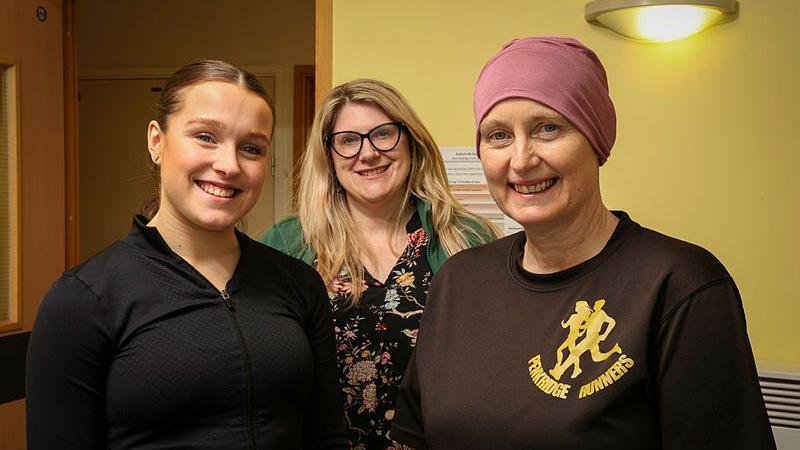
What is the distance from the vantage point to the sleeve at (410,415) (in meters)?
1.42

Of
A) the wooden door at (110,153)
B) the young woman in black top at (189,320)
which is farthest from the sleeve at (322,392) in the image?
the wooden door at (110,153)

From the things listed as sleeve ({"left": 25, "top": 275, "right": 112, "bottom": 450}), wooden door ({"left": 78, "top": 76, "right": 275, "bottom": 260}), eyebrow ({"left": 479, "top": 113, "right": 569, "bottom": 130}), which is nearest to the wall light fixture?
eyebrow ({"left": 479, "top": 113, "right": 569, "bottom": 130})

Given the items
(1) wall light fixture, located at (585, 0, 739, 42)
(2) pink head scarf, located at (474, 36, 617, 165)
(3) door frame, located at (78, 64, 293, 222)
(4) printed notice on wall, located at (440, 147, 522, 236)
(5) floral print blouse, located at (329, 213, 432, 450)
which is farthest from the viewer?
(3) door frame, located at (78, 64, 293, 222)

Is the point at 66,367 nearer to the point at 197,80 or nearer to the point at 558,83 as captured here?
the point at 197,80

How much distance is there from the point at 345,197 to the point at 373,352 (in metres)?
0.42

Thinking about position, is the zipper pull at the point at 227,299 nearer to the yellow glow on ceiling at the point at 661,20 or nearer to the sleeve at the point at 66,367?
the sleeve at the point at 66,367

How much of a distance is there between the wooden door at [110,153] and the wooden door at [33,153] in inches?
59.8

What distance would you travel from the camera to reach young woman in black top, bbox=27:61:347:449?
1160 millimetres

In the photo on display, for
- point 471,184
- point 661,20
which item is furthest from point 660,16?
point 471,184

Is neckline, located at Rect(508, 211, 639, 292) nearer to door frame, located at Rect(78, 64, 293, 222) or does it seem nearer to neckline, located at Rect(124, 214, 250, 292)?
neckline, located at Rect(124, 214, 250, 292)

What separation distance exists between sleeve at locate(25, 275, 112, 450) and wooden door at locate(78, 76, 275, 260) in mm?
3876

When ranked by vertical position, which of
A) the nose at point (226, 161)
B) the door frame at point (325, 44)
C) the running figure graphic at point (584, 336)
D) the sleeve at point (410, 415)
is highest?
the door frame at point (325, 44)

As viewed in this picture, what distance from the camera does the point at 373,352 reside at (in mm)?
1830

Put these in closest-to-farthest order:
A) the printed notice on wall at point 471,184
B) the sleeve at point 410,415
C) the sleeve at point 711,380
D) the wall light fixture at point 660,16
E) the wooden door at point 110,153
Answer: the sleeve at point 711,380 → the sleeve at point 410,415 → the wall light fixture at point 660,16 → the printed notice on wall at point 471,184 → the wooden door at point 110,153
